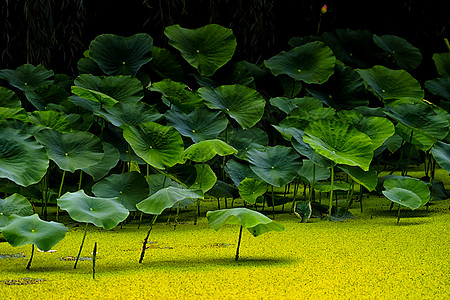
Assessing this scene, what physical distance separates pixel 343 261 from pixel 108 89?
1.44 metres

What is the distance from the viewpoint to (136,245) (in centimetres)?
191

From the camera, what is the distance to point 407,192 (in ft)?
7.57

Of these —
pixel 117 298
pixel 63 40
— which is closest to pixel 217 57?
pixel 63 40

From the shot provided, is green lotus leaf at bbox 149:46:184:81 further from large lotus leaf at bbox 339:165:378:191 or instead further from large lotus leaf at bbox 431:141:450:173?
large lotus leaf at bbox 431:141:450:173

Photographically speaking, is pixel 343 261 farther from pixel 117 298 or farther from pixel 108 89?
pixel 108 89

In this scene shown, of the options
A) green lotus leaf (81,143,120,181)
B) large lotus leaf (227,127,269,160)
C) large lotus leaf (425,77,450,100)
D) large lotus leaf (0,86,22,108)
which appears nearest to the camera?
green lotus leaf (81,143,120,181)

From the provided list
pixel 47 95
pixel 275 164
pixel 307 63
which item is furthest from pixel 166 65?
pixel 275 164

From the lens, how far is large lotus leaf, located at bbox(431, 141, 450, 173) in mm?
2377

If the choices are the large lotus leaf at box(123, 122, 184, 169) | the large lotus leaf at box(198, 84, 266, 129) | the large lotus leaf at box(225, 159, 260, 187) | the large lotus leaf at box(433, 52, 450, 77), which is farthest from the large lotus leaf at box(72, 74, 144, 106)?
the large lotus leaf at box(433, 52, 450, 77)

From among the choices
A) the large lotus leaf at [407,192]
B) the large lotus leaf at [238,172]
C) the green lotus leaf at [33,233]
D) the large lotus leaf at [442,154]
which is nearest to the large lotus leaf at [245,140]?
the large lotus leaf at [238,172]

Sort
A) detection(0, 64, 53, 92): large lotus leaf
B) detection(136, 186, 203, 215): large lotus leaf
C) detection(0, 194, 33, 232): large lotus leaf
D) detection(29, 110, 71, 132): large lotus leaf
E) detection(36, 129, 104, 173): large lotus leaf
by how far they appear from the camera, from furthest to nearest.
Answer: detection(0, 64, 53, 92): large lotus leaf
detection(29, 110, 71, 132): large lotus leaf
detection(36, 129, 104, 173): large lotus leaf
detection(0, 194, 33, 232): large lotus leaf
detection(136, 186, 203, 215): large lotus leaf

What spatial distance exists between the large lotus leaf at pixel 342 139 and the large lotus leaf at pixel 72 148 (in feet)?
2.62

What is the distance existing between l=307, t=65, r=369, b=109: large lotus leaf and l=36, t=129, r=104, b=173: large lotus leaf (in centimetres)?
126

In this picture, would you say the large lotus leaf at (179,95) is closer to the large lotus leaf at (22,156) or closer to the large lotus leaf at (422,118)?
the large lotus leaf at (22,156)
